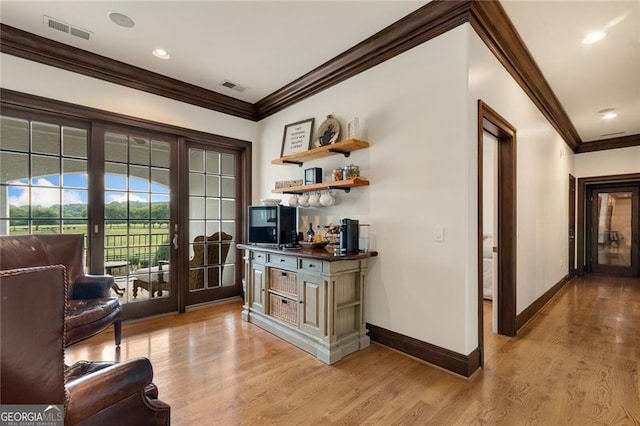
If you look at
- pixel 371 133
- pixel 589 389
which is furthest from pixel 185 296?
→ pixel 589 389

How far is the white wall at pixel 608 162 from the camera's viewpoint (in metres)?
5.86

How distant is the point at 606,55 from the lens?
3135 millimetres

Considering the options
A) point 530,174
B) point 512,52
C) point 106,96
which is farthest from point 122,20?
point 530,174

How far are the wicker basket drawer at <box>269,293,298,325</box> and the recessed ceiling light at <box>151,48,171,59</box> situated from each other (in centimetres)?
288

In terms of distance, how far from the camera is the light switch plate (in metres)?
2.49

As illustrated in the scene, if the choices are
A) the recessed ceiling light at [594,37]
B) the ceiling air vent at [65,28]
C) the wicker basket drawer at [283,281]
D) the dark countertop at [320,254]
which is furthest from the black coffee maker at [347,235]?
the ceiling air vent at [65,28]

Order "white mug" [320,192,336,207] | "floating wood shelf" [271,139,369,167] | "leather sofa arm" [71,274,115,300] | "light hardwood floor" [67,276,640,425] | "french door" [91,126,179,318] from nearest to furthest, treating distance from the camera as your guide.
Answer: "light hardwood floor" [67,276,640,425], "leather sofa arm" [71,274,115,300], "floating wood shelf" [271,139,369,167], "white mug" [320,192,336,207], "french door" [91,126,179,318]

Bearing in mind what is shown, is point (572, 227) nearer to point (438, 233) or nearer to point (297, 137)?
point (438, 233)

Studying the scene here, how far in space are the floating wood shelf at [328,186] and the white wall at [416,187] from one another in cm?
11

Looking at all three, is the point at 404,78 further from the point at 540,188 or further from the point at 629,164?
the point at 629,164

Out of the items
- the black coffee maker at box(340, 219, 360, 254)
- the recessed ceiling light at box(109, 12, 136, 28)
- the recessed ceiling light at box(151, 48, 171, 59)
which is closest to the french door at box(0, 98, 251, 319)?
the recessed ceiling light at box(151, 48, 171, 59)

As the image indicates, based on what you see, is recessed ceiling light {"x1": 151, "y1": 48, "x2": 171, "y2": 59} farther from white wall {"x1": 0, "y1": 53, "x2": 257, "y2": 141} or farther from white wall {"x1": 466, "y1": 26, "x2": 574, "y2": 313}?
white wall {"x1": 466, "y1": 26, "x2": 574, "y2": 313}

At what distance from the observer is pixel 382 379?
7.61 feet

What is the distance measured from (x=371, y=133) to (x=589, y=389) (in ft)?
8.85
